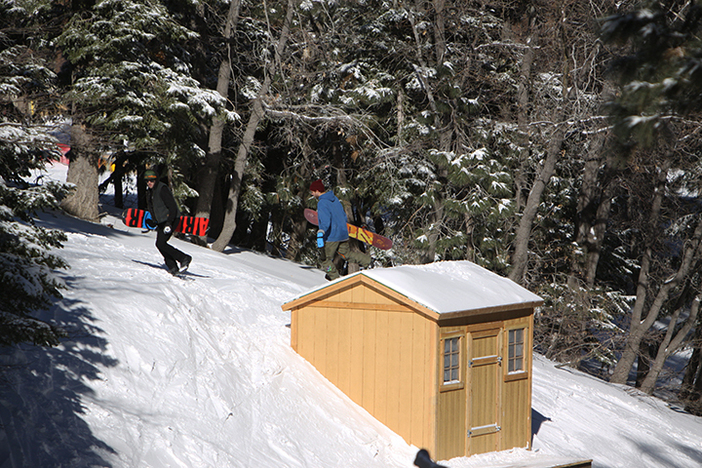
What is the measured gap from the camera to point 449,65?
671 inches

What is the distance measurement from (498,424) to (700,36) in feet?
17.8

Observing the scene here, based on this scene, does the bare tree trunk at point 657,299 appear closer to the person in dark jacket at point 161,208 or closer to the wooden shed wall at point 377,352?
the wooden shed wall at point 377,352

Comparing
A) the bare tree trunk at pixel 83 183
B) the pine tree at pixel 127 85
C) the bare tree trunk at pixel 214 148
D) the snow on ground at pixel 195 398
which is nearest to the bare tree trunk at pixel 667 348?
the snow on ground at pixel 195 398

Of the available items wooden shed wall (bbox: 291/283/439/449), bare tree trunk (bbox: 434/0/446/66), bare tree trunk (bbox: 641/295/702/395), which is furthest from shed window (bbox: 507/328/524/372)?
bare tree trunk (bbox: 641/295/702/395)

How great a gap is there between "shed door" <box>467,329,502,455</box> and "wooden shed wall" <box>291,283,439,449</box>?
2.39 feet

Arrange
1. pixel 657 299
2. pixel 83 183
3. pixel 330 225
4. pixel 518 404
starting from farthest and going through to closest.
Answer: 1. pixel 657 299
2. pixel 83 183
3. pixel 330 225
4. pixel 518 404

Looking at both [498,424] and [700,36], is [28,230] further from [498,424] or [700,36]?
[498,424]

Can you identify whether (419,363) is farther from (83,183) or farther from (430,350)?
(83,183)

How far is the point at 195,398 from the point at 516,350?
14.1ft

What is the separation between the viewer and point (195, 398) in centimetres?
723

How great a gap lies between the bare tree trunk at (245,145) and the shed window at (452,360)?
10.9 metres

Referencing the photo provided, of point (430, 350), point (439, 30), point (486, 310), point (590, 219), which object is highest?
point (439, 30)

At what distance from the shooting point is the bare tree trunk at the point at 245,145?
1730cm

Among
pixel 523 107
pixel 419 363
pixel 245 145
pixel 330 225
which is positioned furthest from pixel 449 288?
pixel 523 107
